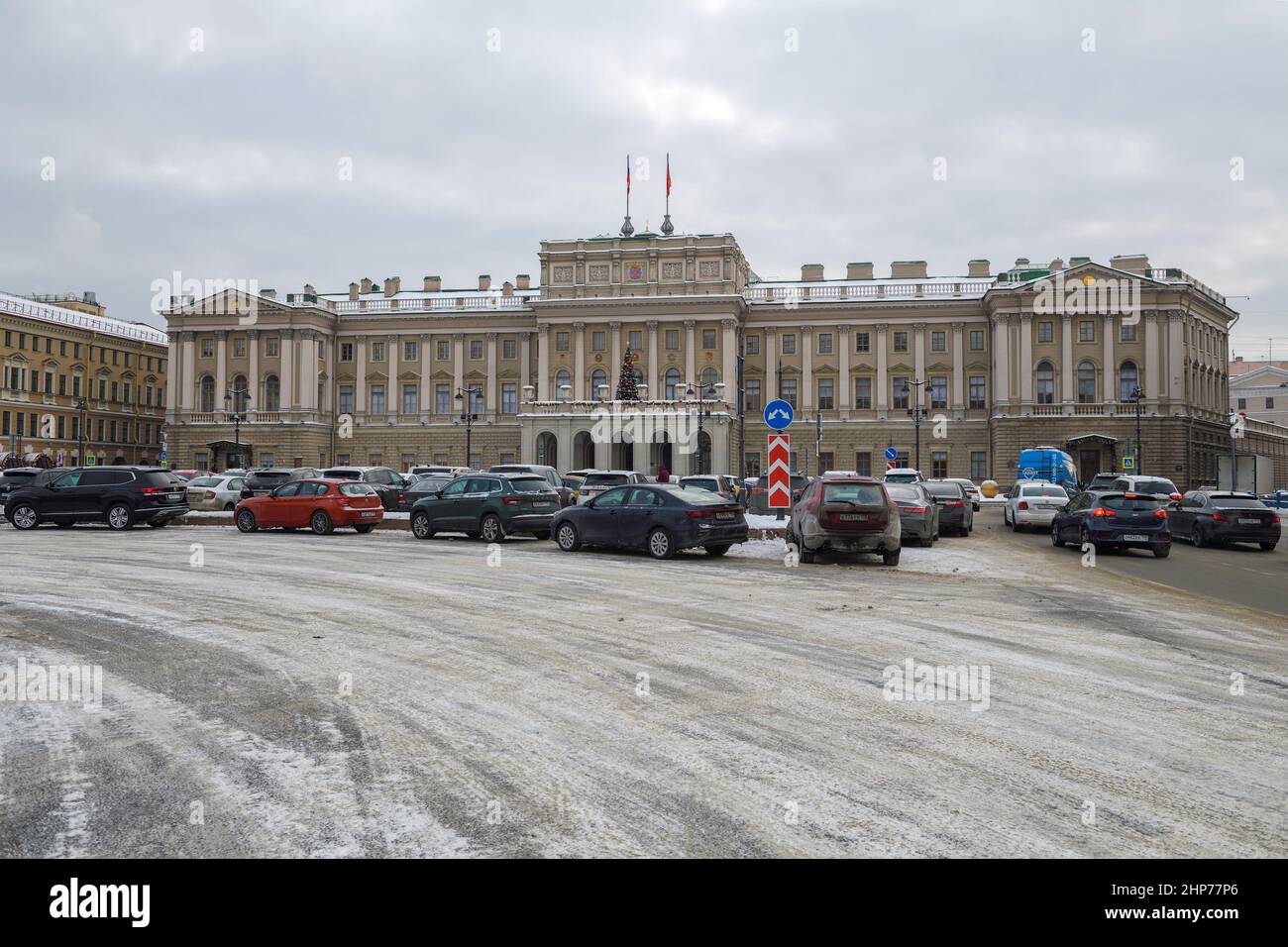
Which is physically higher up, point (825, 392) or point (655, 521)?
point (825, 392)

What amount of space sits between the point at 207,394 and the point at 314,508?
65.8 m

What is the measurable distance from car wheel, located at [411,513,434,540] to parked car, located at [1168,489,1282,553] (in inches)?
792

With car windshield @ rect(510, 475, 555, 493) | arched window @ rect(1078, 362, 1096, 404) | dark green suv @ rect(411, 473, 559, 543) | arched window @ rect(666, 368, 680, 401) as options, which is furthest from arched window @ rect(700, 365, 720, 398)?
dark green suv @ rect(411, 473, 559, 543)

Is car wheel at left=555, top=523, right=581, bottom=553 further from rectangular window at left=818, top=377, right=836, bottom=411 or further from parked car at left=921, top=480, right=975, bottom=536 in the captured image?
rectangular window at left=818, top=377, right=836, bottom=411

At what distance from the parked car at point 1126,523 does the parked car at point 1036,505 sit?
713cm

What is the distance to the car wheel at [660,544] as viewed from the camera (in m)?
18.7

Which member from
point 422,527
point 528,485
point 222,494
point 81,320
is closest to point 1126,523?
point 528,485

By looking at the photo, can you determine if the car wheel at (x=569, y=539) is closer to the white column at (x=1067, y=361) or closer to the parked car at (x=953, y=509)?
the parked car at (x=953, y=509)

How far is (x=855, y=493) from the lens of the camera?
18203mm

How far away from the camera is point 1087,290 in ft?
229

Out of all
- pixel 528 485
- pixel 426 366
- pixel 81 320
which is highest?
pixel 81 320

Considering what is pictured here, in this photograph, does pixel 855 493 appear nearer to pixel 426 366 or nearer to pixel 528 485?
pixel 528 485

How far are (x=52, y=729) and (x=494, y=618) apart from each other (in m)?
4.99

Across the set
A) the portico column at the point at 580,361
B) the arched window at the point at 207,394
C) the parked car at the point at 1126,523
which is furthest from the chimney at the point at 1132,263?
the arched window at the point at 207,394
